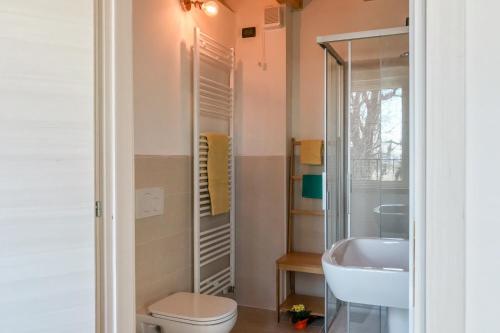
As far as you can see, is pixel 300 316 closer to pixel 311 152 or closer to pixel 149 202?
pixel 311 152

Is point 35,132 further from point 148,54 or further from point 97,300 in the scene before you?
point 148,54

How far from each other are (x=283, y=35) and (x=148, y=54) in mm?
1428

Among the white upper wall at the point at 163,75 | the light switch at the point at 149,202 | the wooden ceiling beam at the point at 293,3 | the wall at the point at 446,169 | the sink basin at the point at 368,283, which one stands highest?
the wooden ceiling beam at the point at 293,3

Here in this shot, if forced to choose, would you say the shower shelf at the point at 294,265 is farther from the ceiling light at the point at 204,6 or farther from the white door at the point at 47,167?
the white door at the point at 47,167

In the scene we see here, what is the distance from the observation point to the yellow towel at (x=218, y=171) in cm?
301

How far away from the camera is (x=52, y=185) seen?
1.45 metres

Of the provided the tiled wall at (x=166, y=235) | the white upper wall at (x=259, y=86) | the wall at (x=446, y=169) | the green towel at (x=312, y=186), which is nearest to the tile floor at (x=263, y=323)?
the tiled wall at (x=166, y=235)

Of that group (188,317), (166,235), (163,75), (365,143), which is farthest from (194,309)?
(365,143)

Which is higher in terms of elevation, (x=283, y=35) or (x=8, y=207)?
(x=283, y=35)

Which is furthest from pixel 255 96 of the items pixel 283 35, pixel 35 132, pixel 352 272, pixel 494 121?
pixel 494 121

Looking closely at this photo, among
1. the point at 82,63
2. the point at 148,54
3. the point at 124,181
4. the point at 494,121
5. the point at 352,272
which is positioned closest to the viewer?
the point at 494,121

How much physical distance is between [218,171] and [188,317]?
3.97 feet

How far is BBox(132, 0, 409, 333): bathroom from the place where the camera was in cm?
249

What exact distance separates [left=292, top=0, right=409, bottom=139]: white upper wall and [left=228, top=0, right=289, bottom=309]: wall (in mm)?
221
